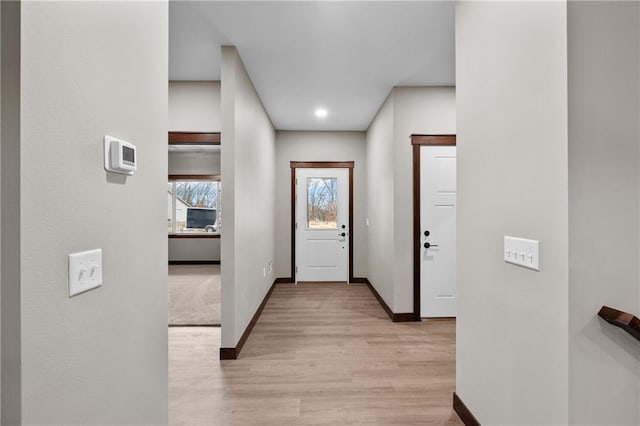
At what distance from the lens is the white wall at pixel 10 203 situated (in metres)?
0.73

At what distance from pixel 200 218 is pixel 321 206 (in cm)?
343

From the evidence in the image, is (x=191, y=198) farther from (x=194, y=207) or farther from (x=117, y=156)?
(x=117, y=156)

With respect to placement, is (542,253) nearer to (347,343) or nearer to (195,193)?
(347,343)

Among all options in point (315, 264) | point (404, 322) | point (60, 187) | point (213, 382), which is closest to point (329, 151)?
point (315, 264)

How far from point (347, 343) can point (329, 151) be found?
143 inches

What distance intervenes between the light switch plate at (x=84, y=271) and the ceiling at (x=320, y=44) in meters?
2.10

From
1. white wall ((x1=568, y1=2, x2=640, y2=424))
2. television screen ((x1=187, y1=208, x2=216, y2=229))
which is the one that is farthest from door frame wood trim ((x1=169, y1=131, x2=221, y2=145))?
television screen ((x1=187, y1=208, x2=216, y2=229))

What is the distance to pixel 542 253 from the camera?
1320mm

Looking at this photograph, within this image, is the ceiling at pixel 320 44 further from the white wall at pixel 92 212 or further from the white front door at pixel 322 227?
the white front door at pixel 322 227

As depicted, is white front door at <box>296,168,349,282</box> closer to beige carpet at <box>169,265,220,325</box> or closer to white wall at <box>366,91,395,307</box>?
white wall at <box>366,91,395,307</box>

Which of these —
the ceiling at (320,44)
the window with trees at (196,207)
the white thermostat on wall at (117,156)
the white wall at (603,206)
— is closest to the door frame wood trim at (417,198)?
the ceiling at (320,44)

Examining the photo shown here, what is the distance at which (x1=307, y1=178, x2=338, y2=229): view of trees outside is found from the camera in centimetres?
602

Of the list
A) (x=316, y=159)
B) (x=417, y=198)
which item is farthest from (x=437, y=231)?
(x=316, y=159)

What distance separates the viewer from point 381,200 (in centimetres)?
466
